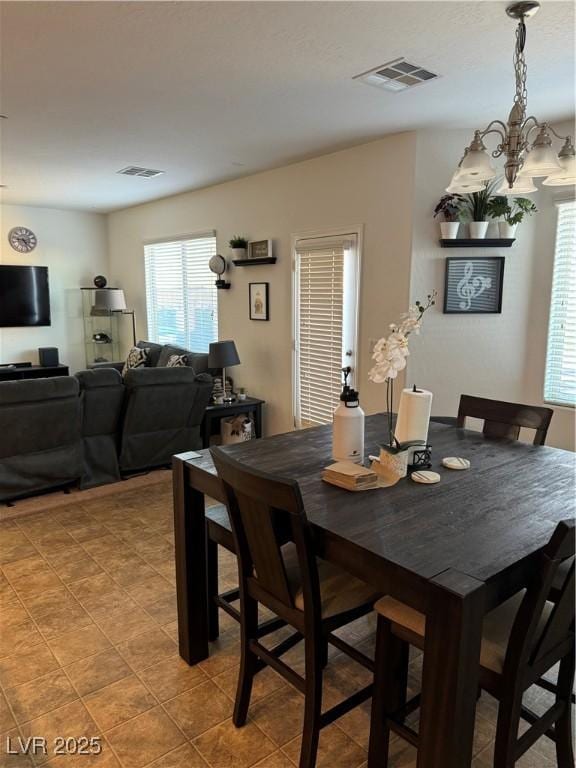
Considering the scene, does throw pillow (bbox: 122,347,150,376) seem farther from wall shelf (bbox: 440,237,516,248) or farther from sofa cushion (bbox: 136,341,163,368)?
wall shelf (bbox: 440,237,516,248)

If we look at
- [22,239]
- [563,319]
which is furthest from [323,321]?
[22,239]

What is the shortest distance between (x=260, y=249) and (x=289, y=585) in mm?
3941

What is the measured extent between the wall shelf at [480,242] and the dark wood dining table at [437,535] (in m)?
1.78

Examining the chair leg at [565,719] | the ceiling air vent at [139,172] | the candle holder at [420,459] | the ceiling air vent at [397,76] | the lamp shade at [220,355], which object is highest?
the ceiling air vent at [139,172]

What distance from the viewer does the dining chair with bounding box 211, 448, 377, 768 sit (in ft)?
4.95

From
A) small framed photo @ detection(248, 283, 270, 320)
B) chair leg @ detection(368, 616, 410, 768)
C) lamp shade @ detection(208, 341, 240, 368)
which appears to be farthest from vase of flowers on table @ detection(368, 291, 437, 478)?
small framed photo @ detection(248, 283, 270, 320)

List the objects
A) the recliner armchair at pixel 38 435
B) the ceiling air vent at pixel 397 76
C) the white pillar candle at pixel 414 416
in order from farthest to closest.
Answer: the recliner armchair at pixel 38 435 < the ceiling air vent at pixel 397 76 < the white pillar candle at pixel 414 416

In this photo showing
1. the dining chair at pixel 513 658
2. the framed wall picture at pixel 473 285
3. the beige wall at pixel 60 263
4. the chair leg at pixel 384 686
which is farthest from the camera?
the beige wall at pixel 60 263

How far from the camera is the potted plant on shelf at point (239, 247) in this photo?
5.22m

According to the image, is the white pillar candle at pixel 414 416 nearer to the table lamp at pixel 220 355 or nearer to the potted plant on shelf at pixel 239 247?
the table lamp at pixel 220 355

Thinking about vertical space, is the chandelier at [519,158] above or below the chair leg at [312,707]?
above

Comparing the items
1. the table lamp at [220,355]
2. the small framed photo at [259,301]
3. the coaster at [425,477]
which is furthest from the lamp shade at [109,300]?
the coaster at [425,477]

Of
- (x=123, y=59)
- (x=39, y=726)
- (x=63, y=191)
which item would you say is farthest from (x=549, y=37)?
(x=63, y=191)

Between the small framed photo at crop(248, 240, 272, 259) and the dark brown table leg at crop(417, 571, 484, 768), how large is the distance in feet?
13.6
